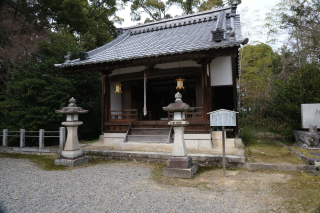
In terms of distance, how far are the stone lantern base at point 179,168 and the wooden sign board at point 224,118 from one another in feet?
3.74

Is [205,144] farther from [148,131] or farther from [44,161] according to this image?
[44,161]

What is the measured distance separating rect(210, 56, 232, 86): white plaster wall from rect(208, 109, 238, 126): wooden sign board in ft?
10.6

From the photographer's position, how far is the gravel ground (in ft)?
10.2

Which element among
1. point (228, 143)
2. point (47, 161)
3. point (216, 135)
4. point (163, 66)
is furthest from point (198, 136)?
point (47, 161)

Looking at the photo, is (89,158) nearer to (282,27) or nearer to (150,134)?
(150,134)

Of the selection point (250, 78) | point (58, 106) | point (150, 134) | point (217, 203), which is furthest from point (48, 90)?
point (250, 78)

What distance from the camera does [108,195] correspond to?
142 inches

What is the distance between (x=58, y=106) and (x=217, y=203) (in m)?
9.13

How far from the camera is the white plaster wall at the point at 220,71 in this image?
24.6ft

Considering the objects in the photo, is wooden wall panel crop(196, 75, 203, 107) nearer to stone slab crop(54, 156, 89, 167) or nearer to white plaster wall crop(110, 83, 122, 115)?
white plaster wall crop(110, 83, 122, 115)

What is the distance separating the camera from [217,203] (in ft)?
10.5

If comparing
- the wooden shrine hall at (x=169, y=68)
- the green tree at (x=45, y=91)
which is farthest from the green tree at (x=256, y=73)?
the green tree at (x=45, y=91)

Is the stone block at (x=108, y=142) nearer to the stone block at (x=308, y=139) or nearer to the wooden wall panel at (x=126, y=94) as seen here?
the wooden wall panel at (x=126, y=94)

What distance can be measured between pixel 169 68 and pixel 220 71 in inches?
80.0
